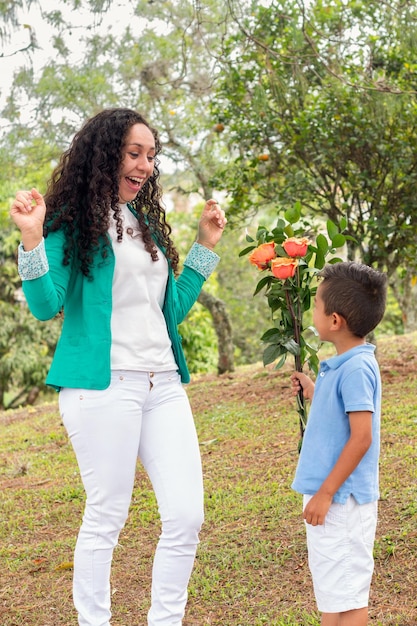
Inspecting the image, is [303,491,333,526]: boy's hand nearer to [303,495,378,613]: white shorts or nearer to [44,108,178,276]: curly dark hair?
[303,495,378,613]: white shorts

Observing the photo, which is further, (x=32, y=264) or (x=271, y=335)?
(x=271, y=335)

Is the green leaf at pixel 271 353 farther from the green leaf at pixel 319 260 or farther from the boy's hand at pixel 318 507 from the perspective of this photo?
the boy's hand at pixel 318 507

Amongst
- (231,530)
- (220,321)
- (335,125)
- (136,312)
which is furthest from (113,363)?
(220,321)

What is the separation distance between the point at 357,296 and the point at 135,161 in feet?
3.02

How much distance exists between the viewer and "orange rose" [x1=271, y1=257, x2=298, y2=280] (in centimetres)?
273

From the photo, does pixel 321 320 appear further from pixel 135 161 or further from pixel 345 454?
pixel 135 161

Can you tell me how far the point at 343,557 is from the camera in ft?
7.80

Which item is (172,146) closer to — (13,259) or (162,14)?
(162,14)

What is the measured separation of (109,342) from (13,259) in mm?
12668

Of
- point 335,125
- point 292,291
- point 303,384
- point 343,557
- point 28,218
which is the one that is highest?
point 335,125

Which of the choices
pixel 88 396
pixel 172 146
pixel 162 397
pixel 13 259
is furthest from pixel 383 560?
pixel 13 259

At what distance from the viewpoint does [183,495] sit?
104 inches

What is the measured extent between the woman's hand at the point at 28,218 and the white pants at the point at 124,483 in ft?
1.67

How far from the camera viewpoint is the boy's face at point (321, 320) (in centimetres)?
247
